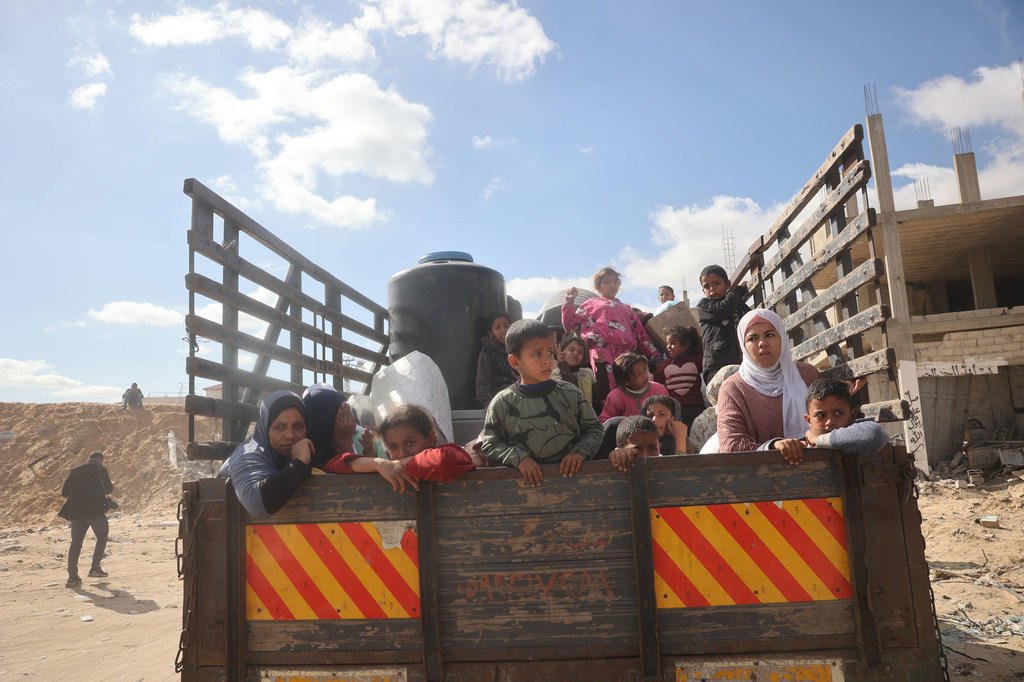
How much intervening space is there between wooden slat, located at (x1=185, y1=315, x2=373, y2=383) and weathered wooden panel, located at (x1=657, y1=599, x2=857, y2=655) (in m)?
2.56

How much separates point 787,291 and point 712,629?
279cm

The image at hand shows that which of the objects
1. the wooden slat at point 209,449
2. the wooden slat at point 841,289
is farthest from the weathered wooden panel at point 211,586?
the wooden slat at point 841,289

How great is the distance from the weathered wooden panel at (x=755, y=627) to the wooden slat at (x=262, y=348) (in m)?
2.56

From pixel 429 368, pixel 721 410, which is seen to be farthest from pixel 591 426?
pixel 429 368

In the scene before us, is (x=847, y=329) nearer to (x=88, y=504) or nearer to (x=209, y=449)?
(x=209, y=449)

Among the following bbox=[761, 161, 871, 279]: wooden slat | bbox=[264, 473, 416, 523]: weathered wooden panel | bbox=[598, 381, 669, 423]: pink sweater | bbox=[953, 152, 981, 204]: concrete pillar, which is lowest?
bbox=[264, 473, 416, 523]: weathered wooden panel

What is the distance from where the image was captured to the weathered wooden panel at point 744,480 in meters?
1.66

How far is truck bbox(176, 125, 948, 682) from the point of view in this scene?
161 cm

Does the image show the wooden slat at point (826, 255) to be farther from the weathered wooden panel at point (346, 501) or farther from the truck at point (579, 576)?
the weathered wooden panel at point (346, 501)

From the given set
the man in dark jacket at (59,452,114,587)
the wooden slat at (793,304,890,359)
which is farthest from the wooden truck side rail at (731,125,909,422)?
the man in dark jacket at (59,452,114,587)

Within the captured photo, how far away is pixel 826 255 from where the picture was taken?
3.47 metres

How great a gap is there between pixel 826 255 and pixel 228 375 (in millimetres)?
3351

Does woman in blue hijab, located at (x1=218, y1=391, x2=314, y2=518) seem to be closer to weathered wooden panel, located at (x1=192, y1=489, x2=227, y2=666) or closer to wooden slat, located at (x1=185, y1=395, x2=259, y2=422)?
weathered wooden panel, located at (x1=192, y1=489, x2=227, y2=666)

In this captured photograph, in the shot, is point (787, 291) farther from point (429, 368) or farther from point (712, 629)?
point (712, 629)
